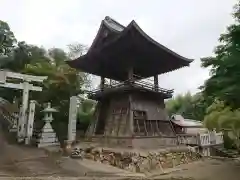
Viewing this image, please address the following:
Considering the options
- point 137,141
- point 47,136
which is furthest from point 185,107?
point 47,136

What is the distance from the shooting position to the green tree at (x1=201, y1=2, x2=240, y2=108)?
945cm

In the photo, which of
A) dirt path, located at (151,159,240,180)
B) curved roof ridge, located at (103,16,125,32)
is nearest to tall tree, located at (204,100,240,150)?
dirt path, located at (151,159,240,180)

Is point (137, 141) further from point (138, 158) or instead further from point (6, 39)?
point (6, 39)

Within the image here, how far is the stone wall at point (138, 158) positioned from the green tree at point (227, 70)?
452 cm

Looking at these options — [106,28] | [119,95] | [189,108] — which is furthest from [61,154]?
[189,108]

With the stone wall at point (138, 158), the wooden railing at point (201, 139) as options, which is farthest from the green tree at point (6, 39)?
the wooden railing at point (201, 139)

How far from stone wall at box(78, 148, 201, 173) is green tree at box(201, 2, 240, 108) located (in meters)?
4.52

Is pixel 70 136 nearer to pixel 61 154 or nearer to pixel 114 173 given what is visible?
pixel 61 154

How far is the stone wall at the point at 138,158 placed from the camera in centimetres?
1250

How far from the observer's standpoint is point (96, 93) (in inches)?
720

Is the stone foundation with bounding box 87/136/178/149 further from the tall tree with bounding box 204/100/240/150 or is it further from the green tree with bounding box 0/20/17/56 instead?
the green tree with bounding box 0/20/17/56

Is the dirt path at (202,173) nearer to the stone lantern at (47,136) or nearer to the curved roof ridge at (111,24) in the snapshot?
the stone lantern at (47,136)

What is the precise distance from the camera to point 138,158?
12586 mm

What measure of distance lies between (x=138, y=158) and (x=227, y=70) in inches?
247
